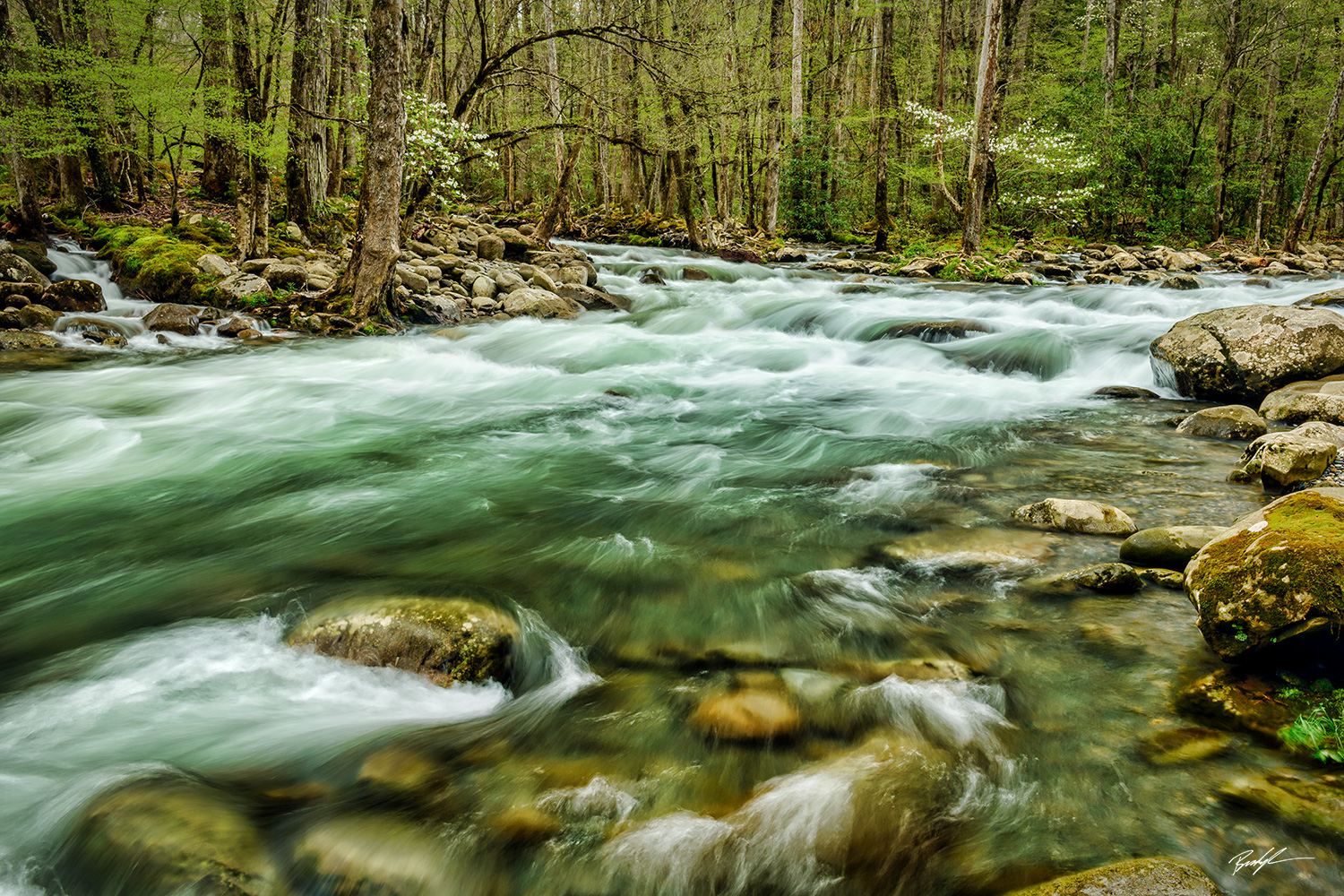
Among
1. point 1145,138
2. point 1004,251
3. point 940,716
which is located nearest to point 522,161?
point 1004,251

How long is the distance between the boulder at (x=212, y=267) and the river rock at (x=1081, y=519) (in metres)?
A: 12.0

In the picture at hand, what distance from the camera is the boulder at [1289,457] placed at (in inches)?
193

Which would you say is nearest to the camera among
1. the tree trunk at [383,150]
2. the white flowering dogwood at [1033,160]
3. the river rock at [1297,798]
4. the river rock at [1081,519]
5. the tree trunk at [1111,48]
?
the river rock at [1297,798]

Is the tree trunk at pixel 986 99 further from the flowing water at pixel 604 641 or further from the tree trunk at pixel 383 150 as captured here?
the tree trunk at pixel 383 150

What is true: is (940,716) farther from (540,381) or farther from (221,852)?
(540,381)

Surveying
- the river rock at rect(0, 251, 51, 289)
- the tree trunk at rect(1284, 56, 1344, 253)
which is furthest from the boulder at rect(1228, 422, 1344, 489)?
the tree trunk at rect(1284, 56, 1344, 253)

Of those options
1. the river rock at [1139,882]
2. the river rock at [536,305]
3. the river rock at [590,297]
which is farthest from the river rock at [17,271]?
the river rock at [1139,882]

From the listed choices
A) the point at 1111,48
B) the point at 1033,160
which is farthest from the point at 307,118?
the point at 1111,48

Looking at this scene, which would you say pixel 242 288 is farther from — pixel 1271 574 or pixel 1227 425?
pixel 1271 574

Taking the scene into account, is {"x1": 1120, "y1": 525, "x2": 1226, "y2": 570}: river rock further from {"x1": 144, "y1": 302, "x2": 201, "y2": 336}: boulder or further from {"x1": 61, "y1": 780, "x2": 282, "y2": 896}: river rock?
{"x1": 144, "y1": 302, "x2": 201, "y2": 336}: boulder

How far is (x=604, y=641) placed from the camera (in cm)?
384

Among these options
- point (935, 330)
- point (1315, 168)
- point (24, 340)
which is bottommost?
point (935, 330)

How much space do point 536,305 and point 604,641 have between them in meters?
10.1
